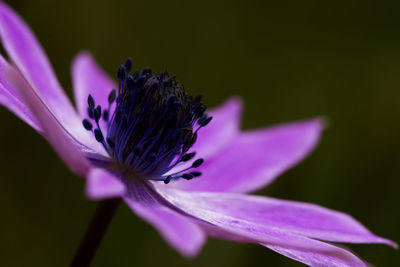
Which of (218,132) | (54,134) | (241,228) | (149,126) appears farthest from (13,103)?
(218,132)

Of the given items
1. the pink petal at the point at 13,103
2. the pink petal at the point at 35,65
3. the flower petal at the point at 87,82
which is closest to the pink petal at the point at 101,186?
the pink petal at the point at 13,103

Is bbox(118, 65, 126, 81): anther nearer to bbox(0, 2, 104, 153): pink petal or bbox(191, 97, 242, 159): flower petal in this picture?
bbox(0, 2, 104, 153): pink petal

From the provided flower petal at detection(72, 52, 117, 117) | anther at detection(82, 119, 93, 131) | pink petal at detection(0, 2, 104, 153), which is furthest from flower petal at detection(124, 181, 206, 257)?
flower petal at detection(72, 52, 117, 117)

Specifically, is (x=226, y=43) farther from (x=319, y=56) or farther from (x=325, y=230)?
(x=325, y=230)

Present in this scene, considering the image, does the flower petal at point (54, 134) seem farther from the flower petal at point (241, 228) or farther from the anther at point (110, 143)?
the anther at point (110, 143)

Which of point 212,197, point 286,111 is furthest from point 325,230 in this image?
point 286,111
